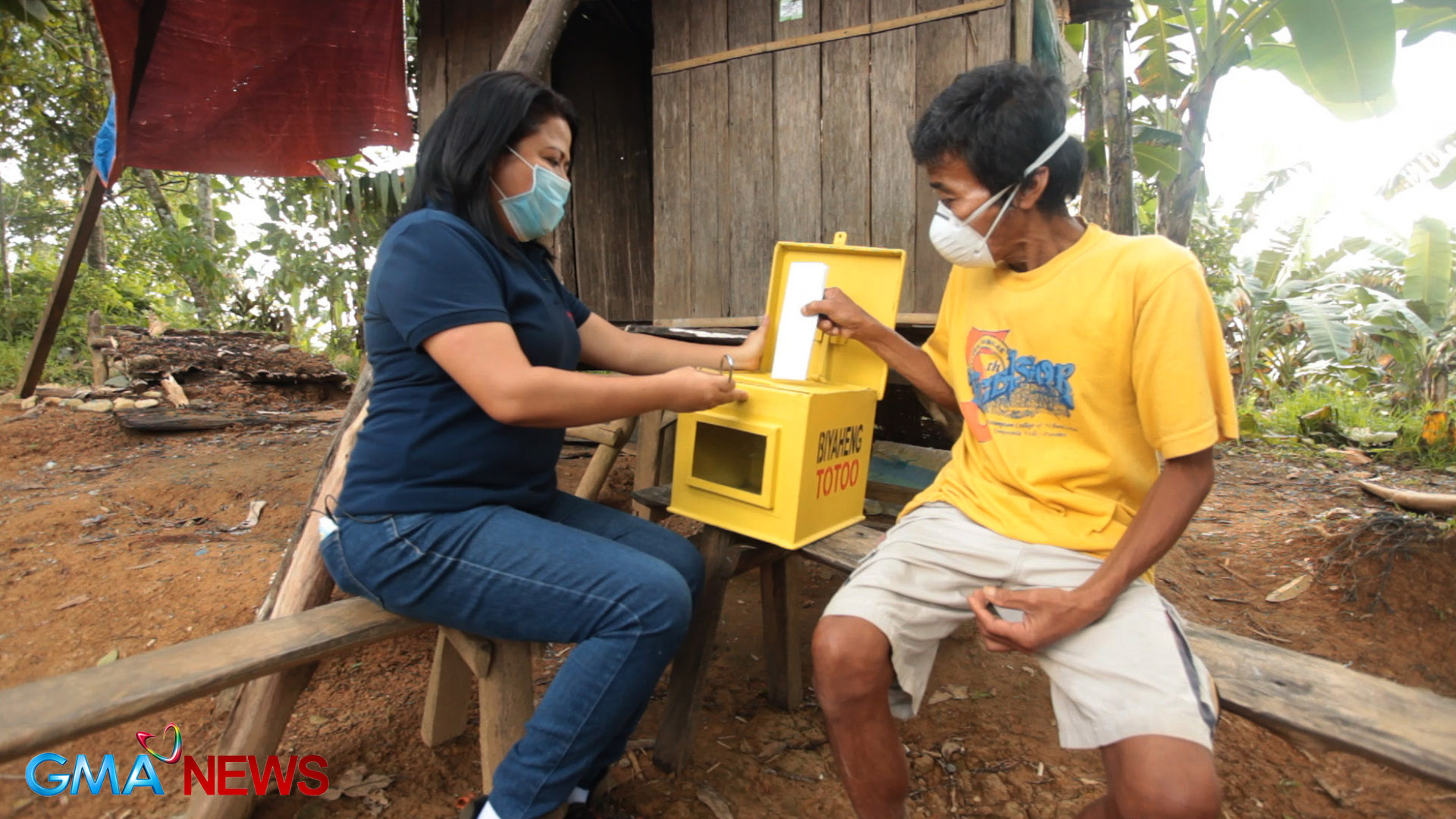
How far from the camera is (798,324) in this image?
7.27 feet

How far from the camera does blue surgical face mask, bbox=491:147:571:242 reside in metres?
1.89

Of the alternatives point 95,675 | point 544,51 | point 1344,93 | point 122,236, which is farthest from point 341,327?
point 1344,93

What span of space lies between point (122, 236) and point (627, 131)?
1167cm

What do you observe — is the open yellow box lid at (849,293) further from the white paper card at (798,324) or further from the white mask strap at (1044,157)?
the white mask strap at (1044,157)

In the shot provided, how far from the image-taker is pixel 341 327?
1130cm

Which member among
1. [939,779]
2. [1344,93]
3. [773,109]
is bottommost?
[939,779]

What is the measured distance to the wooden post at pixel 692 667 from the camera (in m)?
2.26

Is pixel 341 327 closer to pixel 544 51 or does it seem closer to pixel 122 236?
pixel 122 236

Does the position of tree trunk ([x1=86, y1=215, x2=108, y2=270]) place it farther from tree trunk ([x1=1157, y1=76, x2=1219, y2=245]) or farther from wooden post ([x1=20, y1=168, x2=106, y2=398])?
tree trunk ([x1=1157, y1=76, x2=1219, y2=245])

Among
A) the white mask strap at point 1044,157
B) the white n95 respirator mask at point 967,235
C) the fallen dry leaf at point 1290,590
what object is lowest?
the fallen dry leaf at point 1290,590

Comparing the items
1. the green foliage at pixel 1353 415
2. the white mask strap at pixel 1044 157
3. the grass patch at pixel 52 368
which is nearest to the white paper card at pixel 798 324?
the white mask strap at pixel 1044 157

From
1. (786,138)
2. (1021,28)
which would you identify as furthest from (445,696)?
(1021,28)

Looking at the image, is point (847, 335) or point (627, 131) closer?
point (847, 335)

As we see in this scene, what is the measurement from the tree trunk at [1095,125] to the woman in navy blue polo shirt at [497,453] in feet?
17.0
